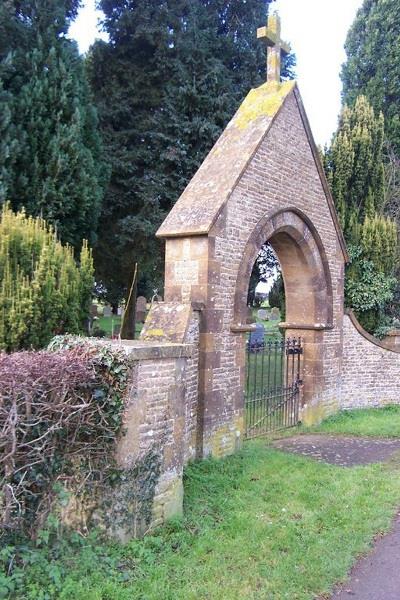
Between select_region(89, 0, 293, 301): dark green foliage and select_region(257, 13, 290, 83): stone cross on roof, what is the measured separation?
4010mm

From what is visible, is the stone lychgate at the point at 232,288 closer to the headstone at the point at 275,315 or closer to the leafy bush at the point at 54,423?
the leafy bush at the point at 54,423

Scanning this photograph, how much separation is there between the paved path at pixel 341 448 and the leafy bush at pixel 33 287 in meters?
4.50

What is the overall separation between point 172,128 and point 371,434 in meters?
9.35

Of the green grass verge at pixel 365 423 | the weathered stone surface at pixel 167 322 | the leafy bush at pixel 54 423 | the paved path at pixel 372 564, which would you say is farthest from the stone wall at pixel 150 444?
the green grass verge at pixel 365 423

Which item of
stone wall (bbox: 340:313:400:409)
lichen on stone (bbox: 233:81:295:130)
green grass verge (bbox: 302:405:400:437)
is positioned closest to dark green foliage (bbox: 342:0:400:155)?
stone wall (bbox: 340:313:400:409)

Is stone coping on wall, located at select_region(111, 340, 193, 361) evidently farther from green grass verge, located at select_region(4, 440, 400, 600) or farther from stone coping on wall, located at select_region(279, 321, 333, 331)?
stone coping on wall, located at select_region(279, 321, 333, 331)

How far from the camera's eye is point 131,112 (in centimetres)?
1495

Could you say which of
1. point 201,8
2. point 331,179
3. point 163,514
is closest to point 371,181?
point 331,179

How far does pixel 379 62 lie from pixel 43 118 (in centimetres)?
1304

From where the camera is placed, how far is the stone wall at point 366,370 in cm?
1239

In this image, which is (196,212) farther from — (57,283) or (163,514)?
(163,514)

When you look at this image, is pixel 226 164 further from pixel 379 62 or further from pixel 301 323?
pixel 379 62

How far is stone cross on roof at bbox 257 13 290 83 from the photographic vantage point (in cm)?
964

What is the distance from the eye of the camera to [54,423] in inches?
161
